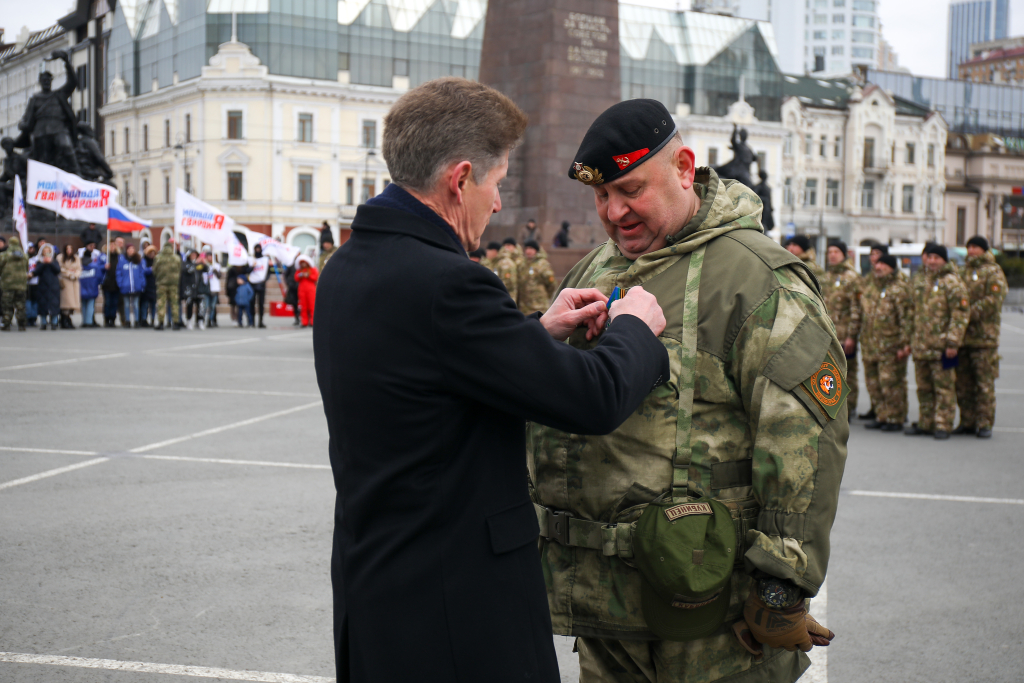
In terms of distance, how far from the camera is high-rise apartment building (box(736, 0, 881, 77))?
420 feet

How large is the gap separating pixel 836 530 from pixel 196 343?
13.8 meters

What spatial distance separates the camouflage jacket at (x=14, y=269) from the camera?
18.2 metres

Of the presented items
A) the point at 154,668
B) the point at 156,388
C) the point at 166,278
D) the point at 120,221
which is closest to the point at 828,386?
the point at 154,668

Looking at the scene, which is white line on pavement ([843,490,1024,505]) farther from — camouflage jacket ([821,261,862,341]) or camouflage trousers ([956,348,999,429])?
camouflage jacket ([821,261,862,341])

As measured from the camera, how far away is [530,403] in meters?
1.81

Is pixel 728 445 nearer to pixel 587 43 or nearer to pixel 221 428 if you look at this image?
pixel 221 428

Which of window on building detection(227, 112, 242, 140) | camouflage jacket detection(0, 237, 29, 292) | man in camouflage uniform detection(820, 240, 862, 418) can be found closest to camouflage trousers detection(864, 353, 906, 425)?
man in camouflage uniform detection(820, 240, 862, 418)

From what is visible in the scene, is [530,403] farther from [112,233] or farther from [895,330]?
[112,233]

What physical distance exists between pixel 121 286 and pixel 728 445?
2023cm

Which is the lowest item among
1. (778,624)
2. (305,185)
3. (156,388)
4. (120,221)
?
(156,388)

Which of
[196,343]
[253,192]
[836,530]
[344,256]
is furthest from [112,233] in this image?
[344,256]

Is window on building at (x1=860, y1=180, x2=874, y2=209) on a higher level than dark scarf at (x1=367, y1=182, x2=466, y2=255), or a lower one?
higher

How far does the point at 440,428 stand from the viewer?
183cm

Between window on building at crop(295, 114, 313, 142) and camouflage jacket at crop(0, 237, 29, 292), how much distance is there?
40934 mm
